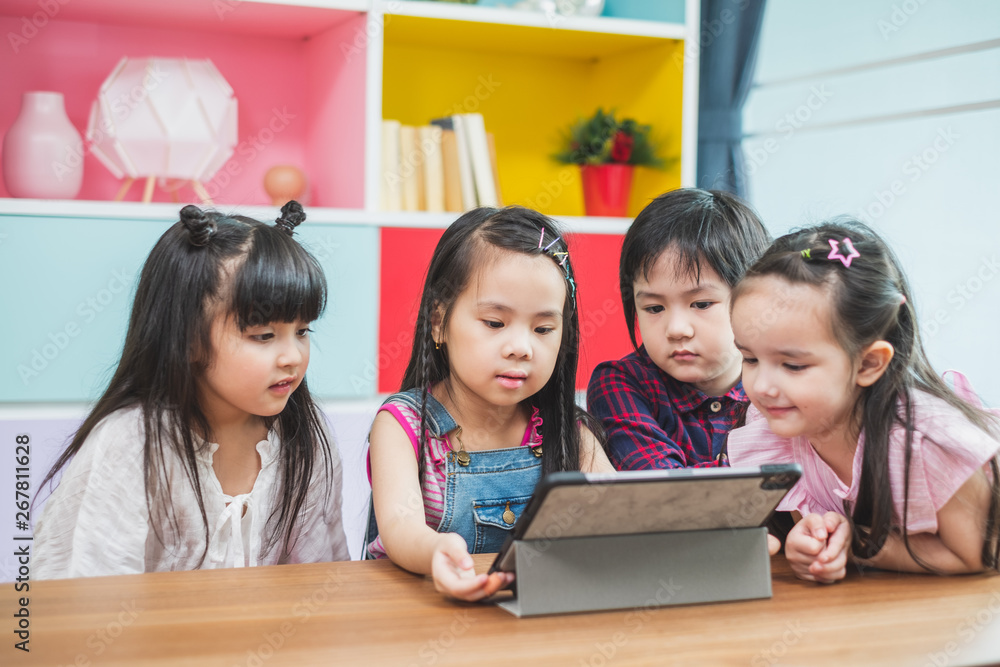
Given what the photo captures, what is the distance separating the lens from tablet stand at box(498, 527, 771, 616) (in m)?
0.86

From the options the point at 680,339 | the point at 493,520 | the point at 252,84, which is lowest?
the point at 493,520

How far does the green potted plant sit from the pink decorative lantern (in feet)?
3.31

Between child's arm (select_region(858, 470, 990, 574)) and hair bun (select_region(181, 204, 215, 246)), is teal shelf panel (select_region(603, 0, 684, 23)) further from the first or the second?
child's arm (select_region(858, 470, 990, 574))

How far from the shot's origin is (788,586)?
0.99m

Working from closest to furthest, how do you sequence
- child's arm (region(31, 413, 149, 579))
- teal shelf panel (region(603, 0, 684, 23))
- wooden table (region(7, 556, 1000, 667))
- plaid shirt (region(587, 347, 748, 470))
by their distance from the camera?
wooden table (region(7, 556, 1000, 667)) < child's arm (region(31, 413, 149, 579)) < plaid shirt (region(587, 347, 748, 470)) < teal shelf panel (region(603, 0, 684, 23))

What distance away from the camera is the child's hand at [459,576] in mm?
869

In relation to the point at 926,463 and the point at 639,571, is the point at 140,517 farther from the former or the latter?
the point at 926,463

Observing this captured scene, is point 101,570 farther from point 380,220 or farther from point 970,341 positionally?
point 970,341

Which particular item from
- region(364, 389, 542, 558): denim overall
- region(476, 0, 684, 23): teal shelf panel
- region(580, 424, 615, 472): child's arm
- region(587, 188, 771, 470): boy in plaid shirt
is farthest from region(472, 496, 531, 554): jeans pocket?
region(476, 0, 684, 23): teal shelf panel

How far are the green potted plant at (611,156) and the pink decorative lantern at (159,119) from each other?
3.31ft

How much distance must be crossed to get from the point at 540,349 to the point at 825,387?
1.18ft

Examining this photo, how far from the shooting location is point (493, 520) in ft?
4.22

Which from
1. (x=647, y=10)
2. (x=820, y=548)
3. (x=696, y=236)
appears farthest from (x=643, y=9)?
(x=820, y=548)

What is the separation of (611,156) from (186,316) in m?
1.71
